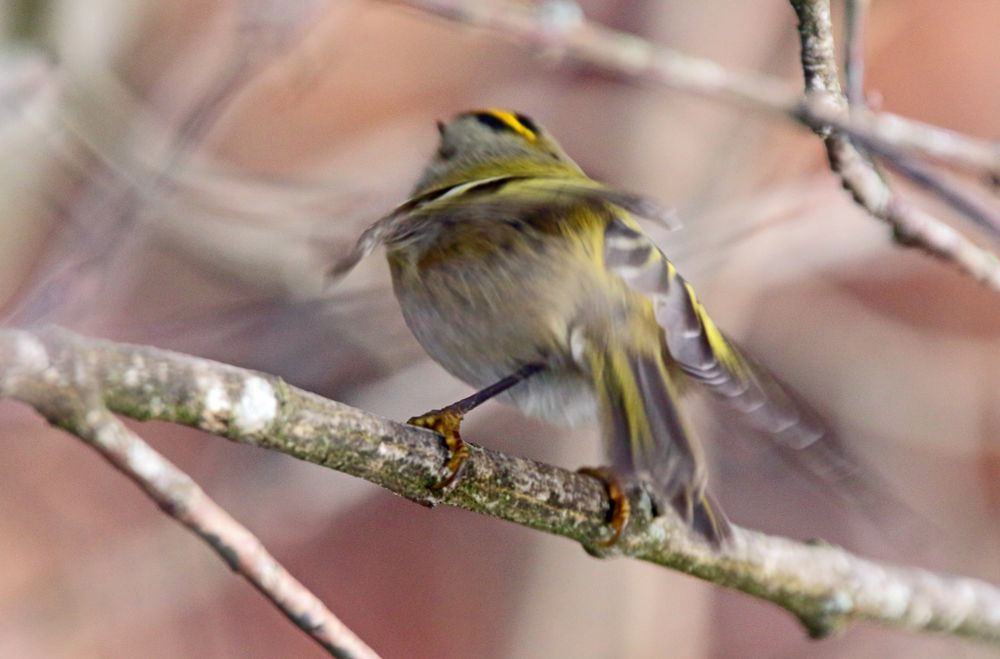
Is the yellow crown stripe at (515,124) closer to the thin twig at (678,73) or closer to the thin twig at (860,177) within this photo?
the thin twig at (678,73)

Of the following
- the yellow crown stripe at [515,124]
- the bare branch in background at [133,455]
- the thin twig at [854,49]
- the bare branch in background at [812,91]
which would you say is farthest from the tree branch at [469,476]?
the yellow crown stripe at [515,124]

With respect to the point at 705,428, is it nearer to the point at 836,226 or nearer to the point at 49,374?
the point at 836,226

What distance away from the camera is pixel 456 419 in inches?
43.6

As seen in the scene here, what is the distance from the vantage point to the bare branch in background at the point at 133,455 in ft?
1.95

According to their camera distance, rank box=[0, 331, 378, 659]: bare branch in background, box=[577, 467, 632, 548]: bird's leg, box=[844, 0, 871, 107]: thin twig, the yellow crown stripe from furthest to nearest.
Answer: the yellow crown stripe → box=[577, 467, 632, 548]: bird's leg → box=[844, 0, 871, 107]: thin twig → box=[0, 331, 378, 659]: bare branch in background

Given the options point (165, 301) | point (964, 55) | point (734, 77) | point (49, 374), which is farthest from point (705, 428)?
point (49, 374)

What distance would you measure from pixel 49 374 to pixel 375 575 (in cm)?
192

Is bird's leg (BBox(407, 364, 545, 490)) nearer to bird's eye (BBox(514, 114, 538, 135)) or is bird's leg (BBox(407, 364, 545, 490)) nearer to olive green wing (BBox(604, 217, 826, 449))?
olive green wing (BBox(604, 217, 826, 449))

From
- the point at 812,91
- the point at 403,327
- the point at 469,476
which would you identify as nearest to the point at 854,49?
the point at 812,91

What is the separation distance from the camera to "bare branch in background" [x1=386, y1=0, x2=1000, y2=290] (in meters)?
0.83

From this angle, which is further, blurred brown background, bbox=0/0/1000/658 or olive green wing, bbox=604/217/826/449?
blurred brown background, bbox=0/0/1000/658

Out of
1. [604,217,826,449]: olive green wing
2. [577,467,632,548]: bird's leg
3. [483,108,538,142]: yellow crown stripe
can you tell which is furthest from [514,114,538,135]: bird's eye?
[577,467,632,548]: bird's leg

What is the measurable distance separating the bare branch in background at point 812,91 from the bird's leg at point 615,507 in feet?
1.31

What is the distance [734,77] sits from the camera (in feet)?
3.06
